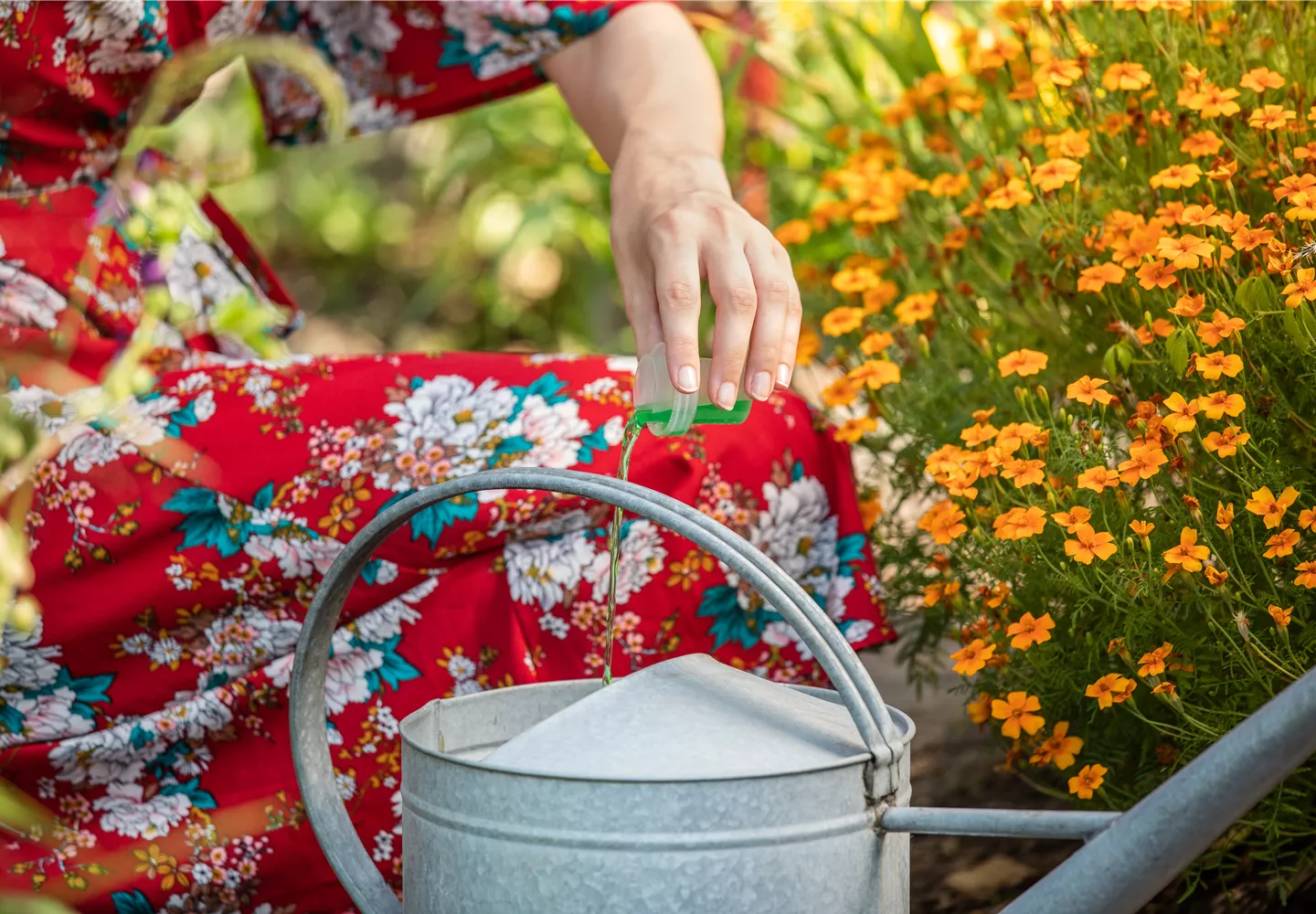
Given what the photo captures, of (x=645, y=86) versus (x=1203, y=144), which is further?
(x=645, y=86)

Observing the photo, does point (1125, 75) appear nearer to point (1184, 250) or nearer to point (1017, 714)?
point (1184, 250)

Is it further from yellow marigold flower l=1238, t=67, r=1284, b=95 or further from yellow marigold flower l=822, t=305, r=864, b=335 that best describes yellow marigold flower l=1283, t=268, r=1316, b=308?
yellow marigold flower l=822, t=305, r=864, b=335

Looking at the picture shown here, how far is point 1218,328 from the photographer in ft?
3.23

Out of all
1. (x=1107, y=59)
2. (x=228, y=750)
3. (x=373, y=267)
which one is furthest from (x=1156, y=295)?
(x=373, y=267)

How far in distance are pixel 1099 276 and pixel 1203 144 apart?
0.50 feet

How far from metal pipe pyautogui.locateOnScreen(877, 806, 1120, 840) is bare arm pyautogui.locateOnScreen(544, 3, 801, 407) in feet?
1.06

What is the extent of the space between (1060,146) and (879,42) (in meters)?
0.74

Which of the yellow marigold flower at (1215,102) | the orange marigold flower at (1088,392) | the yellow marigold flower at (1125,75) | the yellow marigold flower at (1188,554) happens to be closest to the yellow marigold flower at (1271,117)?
the yellow marigold flower at (1215,102)

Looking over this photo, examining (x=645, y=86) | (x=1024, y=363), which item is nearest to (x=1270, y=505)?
(x=1024, y=363)

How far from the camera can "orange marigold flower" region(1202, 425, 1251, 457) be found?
3.13ft

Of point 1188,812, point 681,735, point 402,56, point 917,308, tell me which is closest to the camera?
point 1188,812

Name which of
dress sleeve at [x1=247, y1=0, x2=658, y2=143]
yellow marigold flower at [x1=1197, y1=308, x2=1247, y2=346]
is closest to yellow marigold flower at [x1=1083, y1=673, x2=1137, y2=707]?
yellow marigold flower at [x1=1197, y1=308, x2=1247, y2=346]

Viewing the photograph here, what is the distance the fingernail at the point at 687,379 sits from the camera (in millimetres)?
903

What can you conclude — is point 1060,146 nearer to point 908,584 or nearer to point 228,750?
point 908,584
